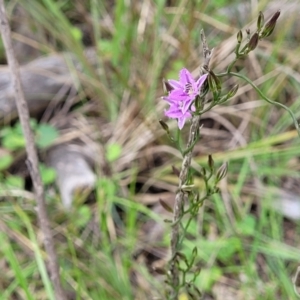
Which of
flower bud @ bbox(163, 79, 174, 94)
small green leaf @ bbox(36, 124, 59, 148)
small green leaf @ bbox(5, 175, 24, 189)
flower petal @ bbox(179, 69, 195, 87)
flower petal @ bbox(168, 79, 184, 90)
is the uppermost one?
flower petal @ bbox(179, 69, 195, 87)

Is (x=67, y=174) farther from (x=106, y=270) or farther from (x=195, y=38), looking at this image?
(x=195, y=38)

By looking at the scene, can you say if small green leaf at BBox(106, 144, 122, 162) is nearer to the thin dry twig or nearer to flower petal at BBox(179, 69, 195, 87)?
the thin dry twig

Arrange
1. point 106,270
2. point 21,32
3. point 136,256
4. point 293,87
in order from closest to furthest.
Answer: point 106,270, point 136,256, point 293,87, point 21,32

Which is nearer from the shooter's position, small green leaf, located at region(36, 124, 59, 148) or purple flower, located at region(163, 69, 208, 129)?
purple flower, located at region(163, 69, 208, 129)

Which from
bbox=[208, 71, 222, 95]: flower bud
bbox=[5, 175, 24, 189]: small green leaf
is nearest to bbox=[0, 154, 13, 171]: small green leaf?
bbox=[5, 175, 24, 189]: small green leaf

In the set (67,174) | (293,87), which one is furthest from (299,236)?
(67,174)

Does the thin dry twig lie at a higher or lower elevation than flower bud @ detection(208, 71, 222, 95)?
lower
